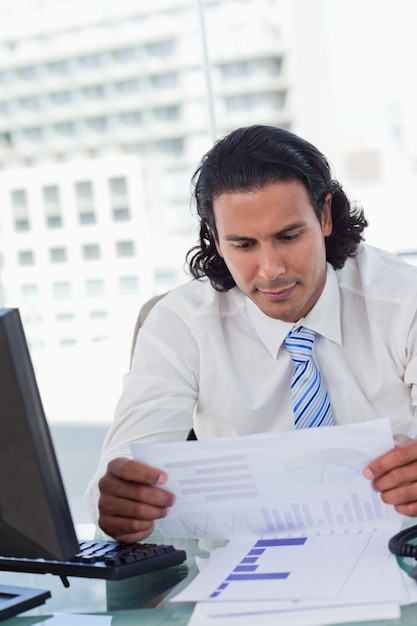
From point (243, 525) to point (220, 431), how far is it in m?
0.54

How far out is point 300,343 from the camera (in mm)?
1752

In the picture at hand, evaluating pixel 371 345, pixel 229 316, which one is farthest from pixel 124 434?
pixel 371 345

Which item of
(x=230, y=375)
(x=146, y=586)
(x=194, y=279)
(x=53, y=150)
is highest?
(x=53, y=150)

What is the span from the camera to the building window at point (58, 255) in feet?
22.1

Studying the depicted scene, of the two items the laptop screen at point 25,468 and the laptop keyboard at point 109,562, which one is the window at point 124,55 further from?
the laptop screen at point 25,468

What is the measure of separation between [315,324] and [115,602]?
767 mm

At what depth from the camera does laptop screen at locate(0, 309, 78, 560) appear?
1.02 meters

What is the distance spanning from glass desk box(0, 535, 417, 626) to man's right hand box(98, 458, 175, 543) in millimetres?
86

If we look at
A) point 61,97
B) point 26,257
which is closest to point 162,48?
point 61,97

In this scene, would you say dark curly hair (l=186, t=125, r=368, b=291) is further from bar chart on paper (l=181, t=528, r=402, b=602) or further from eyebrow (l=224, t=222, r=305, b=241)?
bar chart on paper (l=181, t=528, r=402, b=602)

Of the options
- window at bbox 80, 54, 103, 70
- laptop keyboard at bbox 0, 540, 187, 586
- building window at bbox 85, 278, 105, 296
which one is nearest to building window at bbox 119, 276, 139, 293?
building window at bbox 85, 278, 105, 296

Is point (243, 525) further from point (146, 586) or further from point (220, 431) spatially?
point (220, 431)

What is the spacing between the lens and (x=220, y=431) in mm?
1816

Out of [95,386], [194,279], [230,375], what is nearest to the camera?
[230,375]
